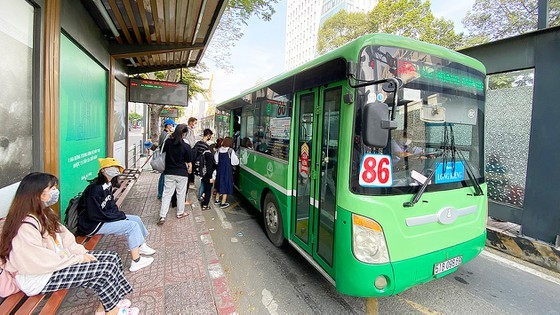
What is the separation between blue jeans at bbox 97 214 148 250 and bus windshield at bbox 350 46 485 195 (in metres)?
2.70

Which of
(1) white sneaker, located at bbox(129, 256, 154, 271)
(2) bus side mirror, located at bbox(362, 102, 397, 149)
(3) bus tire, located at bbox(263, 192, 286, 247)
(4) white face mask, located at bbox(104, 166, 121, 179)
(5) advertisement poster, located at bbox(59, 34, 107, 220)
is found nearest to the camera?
(2) bus side mirror, located at bbox(362, 102, 397, 149)

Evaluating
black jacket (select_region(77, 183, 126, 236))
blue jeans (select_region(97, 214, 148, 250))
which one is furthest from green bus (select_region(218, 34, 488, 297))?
black jacket (select_region(77, 183, 126, 236))

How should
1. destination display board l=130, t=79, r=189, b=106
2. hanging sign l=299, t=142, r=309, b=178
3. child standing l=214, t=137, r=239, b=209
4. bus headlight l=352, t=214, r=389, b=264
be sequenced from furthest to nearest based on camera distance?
destination display board l=130, t=79, r=189, b=106 < child standing l=214, t=137, r=239, b=209 < hanging sign l=299, t=142, r=309, b=178 < bus headlight l=352, t=214, r=389, b=264

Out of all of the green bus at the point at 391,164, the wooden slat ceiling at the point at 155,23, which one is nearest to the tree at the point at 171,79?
the wooden slat ceiling at the point at 155,23

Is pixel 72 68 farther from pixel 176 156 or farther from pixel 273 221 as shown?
pixel 273 221

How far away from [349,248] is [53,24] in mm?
4244

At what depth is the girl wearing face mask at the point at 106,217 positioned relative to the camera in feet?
9.68

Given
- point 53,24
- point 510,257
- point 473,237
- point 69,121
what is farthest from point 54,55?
point 510,257

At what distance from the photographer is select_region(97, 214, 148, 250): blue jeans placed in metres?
3.06

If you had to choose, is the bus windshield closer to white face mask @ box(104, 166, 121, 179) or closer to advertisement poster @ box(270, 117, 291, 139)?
advertisement poster @ box(270, 117, 291, 139)

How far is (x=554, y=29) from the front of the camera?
414cm

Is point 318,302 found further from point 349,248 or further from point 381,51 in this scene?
point 381,51

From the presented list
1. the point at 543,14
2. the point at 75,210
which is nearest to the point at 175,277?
the point at 75,210

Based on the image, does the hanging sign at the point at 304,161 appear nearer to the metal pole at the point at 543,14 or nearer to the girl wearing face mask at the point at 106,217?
the girl wearing face mask at the point at 106,217
